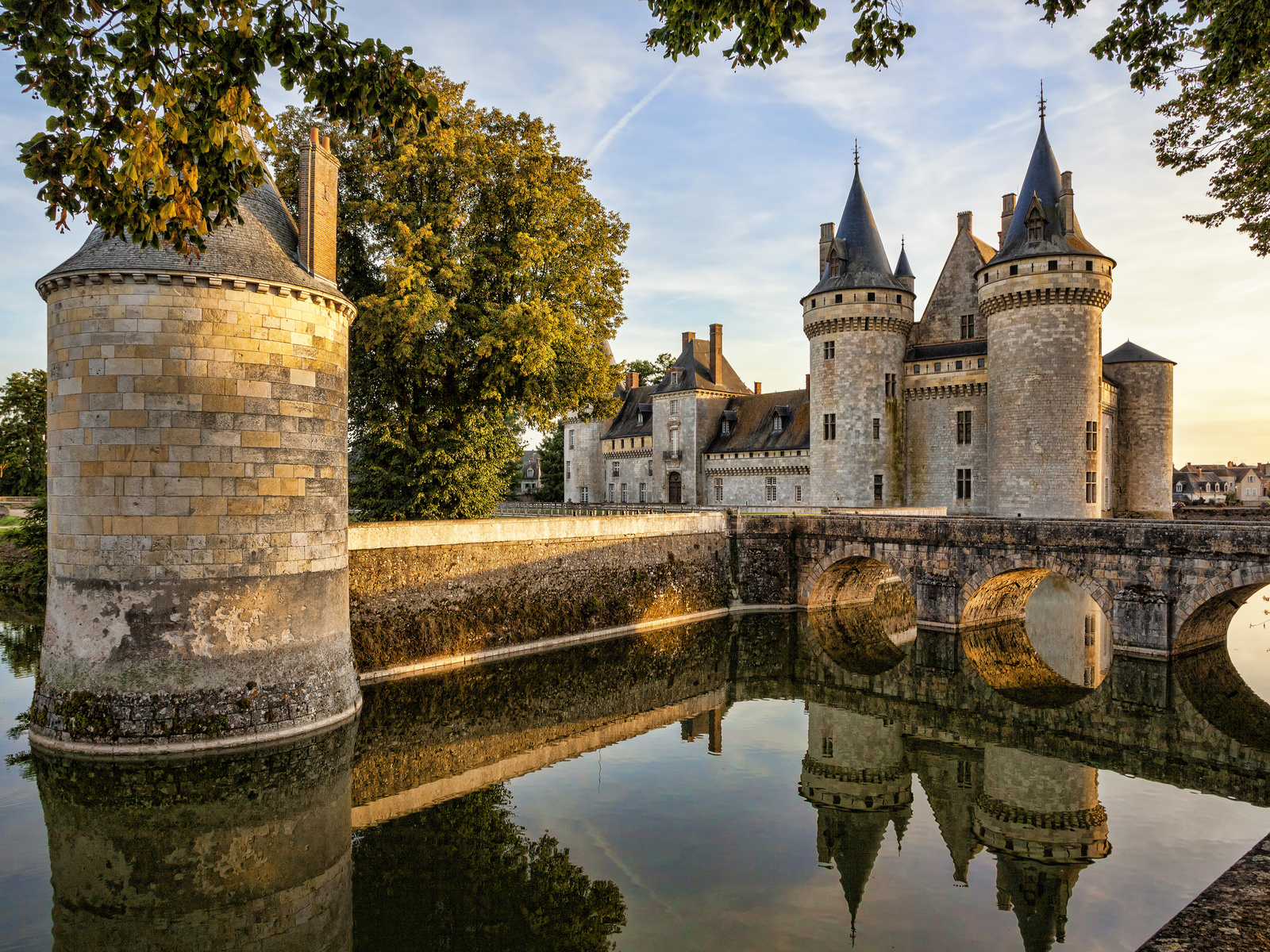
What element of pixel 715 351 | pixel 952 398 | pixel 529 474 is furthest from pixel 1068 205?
pixel 529 474

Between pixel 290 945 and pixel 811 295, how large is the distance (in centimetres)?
3145

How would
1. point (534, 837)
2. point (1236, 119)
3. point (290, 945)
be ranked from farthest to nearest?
point (1236, 119) < point (534, 837) < point (290, 945)

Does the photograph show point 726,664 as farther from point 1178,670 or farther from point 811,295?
point 811,295

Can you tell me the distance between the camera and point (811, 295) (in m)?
33.5

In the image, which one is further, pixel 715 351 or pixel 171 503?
pixel 715 351

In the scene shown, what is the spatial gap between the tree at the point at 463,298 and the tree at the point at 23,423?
32.0m

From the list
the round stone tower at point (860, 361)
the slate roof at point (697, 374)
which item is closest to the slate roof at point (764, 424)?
the slate roof at point (697, 374)

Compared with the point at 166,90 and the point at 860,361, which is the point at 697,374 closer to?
the point at 860,361

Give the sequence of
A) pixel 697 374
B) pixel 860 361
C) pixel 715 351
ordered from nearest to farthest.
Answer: pixel 860 361 → pixel 697 374 → pixel 715 351

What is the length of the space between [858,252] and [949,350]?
19.1 ft

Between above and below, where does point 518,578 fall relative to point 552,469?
below

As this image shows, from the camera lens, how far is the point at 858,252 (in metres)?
32.9

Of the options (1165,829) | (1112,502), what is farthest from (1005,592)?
(1112,502)

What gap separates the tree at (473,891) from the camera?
22.0ft
